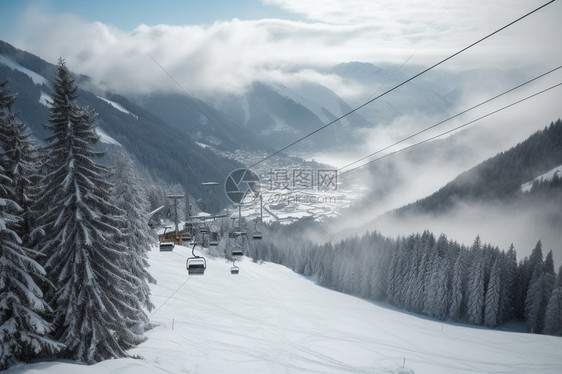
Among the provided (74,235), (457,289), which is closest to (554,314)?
(457,289)

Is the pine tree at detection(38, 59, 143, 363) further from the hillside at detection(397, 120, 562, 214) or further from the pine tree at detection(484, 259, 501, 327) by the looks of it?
the hillside at detection(397, 120, 562, 214)

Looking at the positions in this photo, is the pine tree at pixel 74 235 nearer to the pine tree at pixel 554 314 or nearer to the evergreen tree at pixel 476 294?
the evergreen tree at pixel 476 294

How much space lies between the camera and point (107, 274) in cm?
1819

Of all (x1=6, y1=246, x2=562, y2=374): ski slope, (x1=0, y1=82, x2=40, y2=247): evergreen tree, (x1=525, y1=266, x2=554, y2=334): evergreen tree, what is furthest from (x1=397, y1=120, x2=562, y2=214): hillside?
(x1=0, y1=82, x2=40, y2=247): evergreen tree

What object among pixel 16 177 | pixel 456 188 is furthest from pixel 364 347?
pixel 456 188

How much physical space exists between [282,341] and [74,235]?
22.1 meters

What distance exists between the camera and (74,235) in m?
17.3

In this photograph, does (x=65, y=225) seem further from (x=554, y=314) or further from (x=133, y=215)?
(x=554, y=314)

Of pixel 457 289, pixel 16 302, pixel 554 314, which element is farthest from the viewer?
pixel 457 289

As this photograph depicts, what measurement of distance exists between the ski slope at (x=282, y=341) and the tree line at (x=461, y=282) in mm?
9665

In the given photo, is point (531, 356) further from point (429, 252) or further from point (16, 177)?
point (16, 177)

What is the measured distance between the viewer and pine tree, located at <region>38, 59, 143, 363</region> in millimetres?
16766

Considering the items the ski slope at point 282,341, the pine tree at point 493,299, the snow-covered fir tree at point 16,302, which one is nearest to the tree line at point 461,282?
the pine tree at point 493,299

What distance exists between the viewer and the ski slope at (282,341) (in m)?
22.9
